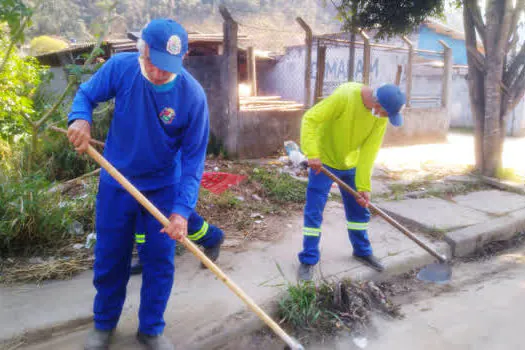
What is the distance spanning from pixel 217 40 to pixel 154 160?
873 cm

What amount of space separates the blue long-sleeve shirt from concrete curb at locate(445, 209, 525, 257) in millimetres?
3131

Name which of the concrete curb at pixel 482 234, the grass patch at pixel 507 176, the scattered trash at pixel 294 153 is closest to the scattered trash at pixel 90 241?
the concrete curb at pixel 482 234

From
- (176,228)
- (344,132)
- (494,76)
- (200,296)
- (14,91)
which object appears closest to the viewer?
(176,228)

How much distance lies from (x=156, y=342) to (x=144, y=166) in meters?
1.00

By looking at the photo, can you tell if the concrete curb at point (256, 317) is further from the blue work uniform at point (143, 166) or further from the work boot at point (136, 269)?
the work boot at point (136, 269)

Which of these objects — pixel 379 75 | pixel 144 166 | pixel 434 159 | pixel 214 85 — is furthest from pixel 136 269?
pixel 379 75

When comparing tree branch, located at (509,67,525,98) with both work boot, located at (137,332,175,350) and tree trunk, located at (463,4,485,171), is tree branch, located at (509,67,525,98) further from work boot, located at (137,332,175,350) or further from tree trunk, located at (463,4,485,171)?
work boot, located at (137,332,175,350)

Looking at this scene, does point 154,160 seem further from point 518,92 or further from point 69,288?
point 518,92

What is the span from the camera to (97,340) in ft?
7.77

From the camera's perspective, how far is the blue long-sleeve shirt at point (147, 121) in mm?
2213

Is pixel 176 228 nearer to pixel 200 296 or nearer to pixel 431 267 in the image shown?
pixel 200 296

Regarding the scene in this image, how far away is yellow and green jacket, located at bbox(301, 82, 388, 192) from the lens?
3.29 m

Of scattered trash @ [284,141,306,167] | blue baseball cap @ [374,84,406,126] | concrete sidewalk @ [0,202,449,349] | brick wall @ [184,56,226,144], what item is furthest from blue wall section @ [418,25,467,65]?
blue baseball cap @ [374,84,406,126]

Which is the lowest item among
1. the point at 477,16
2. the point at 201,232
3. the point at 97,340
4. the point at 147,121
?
the point at 97,340
